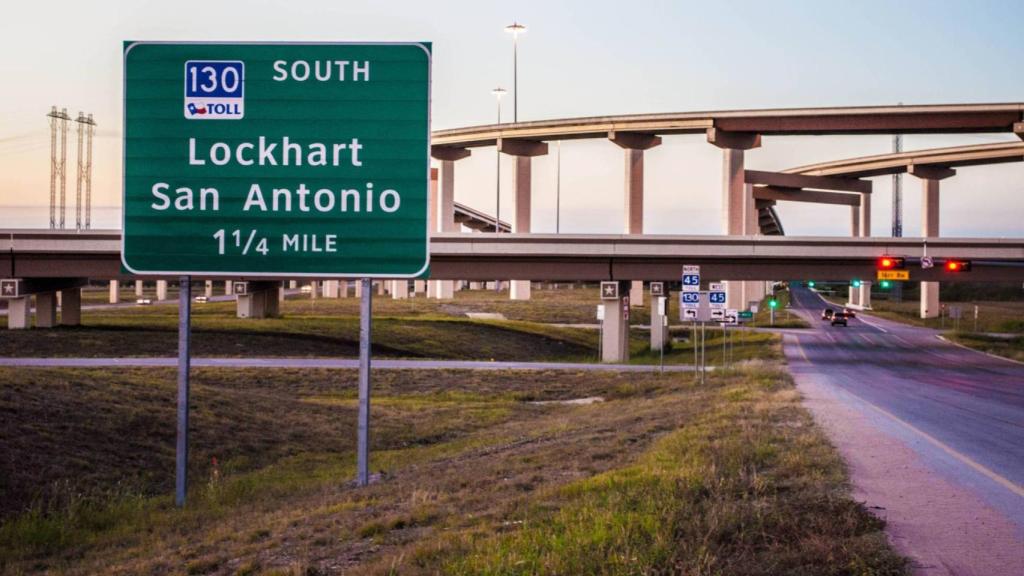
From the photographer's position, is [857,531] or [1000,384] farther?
[1000,384]

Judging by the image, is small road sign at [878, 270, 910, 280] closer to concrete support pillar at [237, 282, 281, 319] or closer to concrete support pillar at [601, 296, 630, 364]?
concrete support pillar at [601, 296, 630, 364]

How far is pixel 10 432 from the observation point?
18.1 meters

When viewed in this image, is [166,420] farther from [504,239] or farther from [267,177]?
[504,239]

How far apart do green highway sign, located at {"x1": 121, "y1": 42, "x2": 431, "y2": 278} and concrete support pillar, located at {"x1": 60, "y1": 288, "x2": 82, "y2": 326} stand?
176 feet

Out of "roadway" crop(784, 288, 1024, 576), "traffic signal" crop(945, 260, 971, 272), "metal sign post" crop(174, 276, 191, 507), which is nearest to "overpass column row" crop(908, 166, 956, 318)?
"traffic signal" crop(945, 260, 971, 272)

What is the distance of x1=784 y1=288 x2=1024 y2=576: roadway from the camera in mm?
9000

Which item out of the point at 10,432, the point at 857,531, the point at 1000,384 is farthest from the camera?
the point at 1000,384

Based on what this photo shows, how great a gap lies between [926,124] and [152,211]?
204 feet

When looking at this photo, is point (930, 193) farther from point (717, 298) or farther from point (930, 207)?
point (717, 298)

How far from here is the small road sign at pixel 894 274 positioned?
173 feet

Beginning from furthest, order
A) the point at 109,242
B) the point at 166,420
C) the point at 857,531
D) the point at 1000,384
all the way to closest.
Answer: the point at 109,242
the point at 1000,384
the point at 166,420
the point at 857,531

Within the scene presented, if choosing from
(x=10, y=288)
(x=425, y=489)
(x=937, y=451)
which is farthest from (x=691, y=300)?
(x=10, y=288)

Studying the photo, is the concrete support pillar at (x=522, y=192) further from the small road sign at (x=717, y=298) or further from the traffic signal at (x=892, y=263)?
the small road sign at (x=717, y=298)

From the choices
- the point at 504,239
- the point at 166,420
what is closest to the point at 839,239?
the point at 504,239
